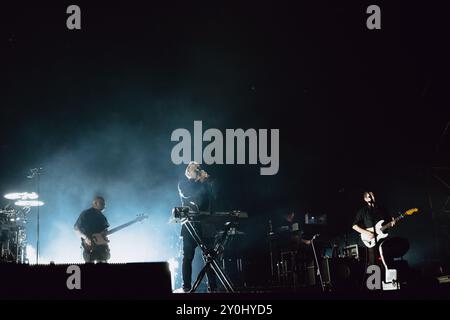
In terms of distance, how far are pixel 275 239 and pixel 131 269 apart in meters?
6.72

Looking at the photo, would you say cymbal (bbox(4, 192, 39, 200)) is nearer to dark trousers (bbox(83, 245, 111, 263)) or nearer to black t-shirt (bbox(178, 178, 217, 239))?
dark trousers (bbox(83, 245, 111, 263))

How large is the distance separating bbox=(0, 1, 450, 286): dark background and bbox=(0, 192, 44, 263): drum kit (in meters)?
0.73

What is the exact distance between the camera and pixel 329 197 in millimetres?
11328

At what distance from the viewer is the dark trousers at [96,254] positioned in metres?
7.77

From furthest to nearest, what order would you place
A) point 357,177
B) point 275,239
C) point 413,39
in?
point 357,177 → point 275,239 → point 413,39

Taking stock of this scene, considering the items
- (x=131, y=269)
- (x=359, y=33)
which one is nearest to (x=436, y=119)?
(x=359, y=33)

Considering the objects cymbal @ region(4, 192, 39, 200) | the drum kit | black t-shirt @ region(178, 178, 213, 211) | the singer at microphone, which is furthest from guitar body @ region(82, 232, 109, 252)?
cymbal @ region(4, 192, 39, 200)

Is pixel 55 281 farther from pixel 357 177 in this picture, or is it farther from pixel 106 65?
pixel 357 177

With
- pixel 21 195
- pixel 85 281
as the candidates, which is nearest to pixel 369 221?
pixel 85 281

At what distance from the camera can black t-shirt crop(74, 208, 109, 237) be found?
778 cm

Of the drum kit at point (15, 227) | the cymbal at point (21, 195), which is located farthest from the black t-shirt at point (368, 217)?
the cymbal at point (21, 195)

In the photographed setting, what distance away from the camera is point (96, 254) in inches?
307

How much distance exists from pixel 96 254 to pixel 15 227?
3311 millimetres

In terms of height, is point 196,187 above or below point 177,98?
below
